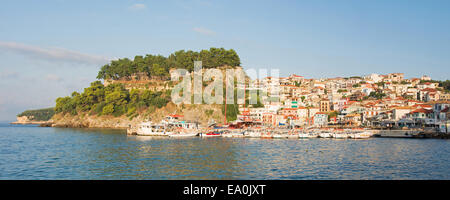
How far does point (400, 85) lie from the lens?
277 feet

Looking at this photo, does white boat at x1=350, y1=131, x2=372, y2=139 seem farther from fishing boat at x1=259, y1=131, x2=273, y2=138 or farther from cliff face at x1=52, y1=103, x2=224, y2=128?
cliff face at x1=52, y1=103, x2=224, y2=128

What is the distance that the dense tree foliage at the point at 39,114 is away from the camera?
457ft

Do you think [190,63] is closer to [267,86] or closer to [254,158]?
[267,86]

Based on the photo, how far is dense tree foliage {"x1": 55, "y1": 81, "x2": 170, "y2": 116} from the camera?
71938 mm

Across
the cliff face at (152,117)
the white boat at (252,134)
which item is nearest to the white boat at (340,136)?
the white boat at (252,134)

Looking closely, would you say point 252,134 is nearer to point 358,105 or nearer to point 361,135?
point 361,135

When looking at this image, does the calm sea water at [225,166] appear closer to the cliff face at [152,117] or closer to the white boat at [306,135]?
the white boat at [306,135]

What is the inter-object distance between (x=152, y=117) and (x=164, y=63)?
24.5 metres

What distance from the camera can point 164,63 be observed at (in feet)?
292

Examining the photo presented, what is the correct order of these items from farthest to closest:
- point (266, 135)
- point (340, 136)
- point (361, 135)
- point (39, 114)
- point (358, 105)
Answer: point (39, 114) → point (358, 105) → point (266, 135) → point (340, 136) → point (361, 135)

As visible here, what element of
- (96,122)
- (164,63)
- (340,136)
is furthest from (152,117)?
(340,136)

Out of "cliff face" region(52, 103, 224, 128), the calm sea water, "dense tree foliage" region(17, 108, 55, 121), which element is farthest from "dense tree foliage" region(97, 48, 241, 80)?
"dense tree foliage" region(17, 108, 55, 121)

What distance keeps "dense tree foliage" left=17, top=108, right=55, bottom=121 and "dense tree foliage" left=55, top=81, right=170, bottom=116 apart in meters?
68.7

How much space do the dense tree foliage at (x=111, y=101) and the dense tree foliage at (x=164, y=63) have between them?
355 inches
